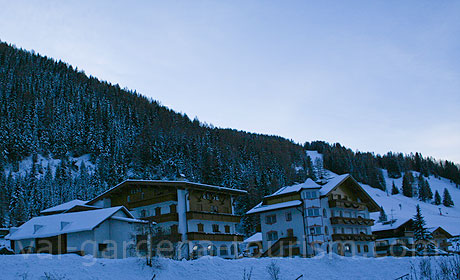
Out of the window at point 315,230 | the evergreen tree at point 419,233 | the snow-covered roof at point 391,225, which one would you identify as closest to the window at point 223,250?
the window at point 315,230

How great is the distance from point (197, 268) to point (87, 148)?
427 ft

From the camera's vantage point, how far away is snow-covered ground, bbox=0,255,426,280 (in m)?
24.4

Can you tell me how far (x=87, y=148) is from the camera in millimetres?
152625

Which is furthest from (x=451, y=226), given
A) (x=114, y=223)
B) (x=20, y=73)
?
(x=20, y=73)

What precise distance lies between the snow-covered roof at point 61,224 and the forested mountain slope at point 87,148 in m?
47.1

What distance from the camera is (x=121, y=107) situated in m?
191

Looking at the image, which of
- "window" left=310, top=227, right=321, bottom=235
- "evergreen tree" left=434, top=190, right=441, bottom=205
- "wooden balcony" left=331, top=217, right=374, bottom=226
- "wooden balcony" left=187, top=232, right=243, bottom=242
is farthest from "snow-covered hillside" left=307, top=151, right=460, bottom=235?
"wooden balcony" left=187, top=232, right=243, bottom=242

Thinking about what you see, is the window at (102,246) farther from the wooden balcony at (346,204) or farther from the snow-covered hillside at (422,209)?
the snow-covered hillside at (422,209)

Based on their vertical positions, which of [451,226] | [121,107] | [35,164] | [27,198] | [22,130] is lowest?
[451,226]

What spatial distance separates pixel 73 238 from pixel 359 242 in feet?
138

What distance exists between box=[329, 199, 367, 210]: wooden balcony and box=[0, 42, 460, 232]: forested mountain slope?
36.2 meters

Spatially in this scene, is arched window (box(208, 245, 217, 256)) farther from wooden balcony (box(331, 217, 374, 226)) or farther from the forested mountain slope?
the forested mountain slope

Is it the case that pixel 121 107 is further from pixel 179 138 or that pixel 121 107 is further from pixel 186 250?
pixel 186 250

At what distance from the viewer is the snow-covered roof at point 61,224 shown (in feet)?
140
